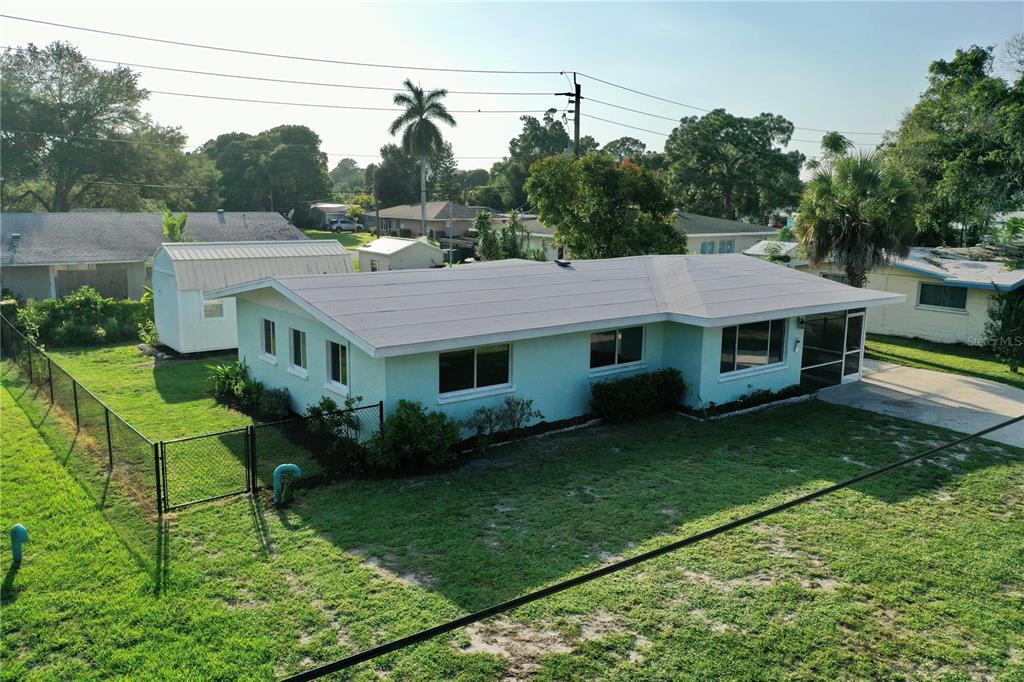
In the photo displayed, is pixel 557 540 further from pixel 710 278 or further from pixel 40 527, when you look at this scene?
pixel 710 278

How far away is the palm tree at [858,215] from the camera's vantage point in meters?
23.0

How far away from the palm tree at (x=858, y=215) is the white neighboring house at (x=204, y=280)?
1720 centimetres

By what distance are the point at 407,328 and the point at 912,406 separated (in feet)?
42.7

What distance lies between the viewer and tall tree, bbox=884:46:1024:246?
96.3 feet

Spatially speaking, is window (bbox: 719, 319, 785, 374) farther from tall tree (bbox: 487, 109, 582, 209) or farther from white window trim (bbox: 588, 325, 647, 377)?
tall tree (bbox: 487, 109, 582, 209)

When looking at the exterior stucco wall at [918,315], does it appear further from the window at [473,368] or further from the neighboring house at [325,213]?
the neighboring house at [325,213]

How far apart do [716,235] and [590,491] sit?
3785 centimetres

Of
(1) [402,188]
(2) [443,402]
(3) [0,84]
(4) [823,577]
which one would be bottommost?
(4) [823,577]

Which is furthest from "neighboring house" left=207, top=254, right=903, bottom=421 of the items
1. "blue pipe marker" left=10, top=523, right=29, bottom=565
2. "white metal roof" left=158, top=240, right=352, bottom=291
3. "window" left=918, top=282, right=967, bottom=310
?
"window" left=918, top=282, right=967, bottom=310

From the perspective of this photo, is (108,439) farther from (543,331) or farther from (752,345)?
(752,345)

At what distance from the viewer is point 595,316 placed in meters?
15.4

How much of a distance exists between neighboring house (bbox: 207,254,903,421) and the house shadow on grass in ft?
4.57

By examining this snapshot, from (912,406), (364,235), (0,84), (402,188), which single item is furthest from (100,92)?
(912,406)

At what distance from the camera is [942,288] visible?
1037 inches
